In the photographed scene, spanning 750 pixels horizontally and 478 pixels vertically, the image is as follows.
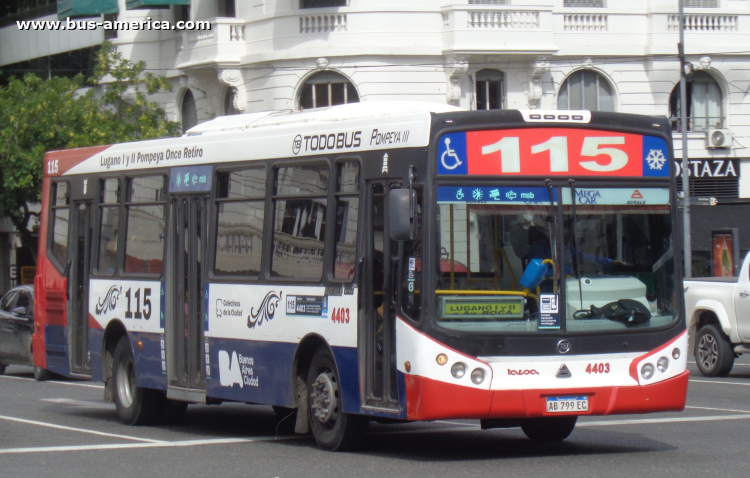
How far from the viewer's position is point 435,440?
1180 cm

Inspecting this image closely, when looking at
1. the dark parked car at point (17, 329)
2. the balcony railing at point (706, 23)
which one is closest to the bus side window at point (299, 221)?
the dark parked car at point (17, 329)

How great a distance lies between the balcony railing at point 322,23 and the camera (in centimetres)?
3041

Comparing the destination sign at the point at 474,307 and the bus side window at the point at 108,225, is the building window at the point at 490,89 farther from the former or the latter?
the destination sign at the point at 474,307

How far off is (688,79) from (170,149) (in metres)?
22.2

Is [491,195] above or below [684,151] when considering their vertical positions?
below

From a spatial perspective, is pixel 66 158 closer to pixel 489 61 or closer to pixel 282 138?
pixel 282 138

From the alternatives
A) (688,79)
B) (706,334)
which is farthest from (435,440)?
(688,79)

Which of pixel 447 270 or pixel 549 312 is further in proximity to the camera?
pixel 549 312

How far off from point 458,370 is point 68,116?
84.3 feet

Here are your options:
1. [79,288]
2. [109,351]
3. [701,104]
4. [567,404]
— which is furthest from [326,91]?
[567,404]

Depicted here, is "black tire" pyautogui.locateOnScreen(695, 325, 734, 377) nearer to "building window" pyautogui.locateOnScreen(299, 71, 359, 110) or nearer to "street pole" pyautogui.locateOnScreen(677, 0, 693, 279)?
"street pole" pyautogui.locateOnScreen(677, 0, 693, 279)

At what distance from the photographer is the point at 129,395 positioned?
1391 centimetres

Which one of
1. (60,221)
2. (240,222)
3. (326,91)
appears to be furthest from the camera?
(326,91)

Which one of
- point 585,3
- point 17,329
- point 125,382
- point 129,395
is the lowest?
point 129,395
